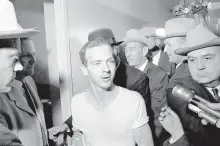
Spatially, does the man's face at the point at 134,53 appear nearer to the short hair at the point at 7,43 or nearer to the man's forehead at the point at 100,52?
the man's forehead at the point at 100,52

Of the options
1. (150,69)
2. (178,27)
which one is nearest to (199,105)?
(150,69)

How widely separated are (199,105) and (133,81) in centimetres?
88

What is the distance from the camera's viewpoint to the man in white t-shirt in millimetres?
1239

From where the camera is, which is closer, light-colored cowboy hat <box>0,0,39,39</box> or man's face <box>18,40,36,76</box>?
light-colored cowboy hat <box>0,0,39,39</box>

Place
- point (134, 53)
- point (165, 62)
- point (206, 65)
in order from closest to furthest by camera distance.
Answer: point (206, 65), point (134, 53), point (165, 62)

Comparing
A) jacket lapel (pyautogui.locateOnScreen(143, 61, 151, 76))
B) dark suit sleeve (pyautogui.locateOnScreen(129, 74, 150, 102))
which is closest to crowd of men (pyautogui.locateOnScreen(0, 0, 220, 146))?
dark suit sleeve (pyautogui.locateOnScreen(129, 74, 150, 102))

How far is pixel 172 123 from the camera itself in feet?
4.00

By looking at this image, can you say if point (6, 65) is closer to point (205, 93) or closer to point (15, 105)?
point (15, 105)

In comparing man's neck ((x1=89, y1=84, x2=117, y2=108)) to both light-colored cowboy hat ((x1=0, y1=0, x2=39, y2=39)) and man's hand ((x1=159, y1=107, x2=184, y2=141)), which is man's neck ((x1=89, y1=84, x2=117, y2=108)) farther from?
light-colored cowboy hat ((x1=0, y1=0, x2=39, y2=39))

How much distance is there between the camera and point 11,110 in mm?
1168

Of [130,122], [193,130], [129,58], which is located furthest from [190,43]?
[129,58]

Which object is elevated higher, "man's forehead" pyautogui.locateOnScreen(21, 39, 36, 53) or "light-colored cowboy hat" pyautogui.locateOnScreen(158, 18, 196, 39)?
"light-colored cowboy hat" pyautogui.locateOnScreen(158, 18, 196, 39)

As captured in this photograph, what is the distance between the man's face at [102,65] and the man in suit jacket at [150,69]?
905 mm

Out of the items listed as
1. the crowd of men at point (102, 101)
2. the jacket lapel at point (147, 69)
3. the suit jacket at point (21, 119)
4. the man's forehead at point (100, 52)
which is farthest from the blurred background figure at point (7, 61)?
the jacket lapel at point (147, 69)
